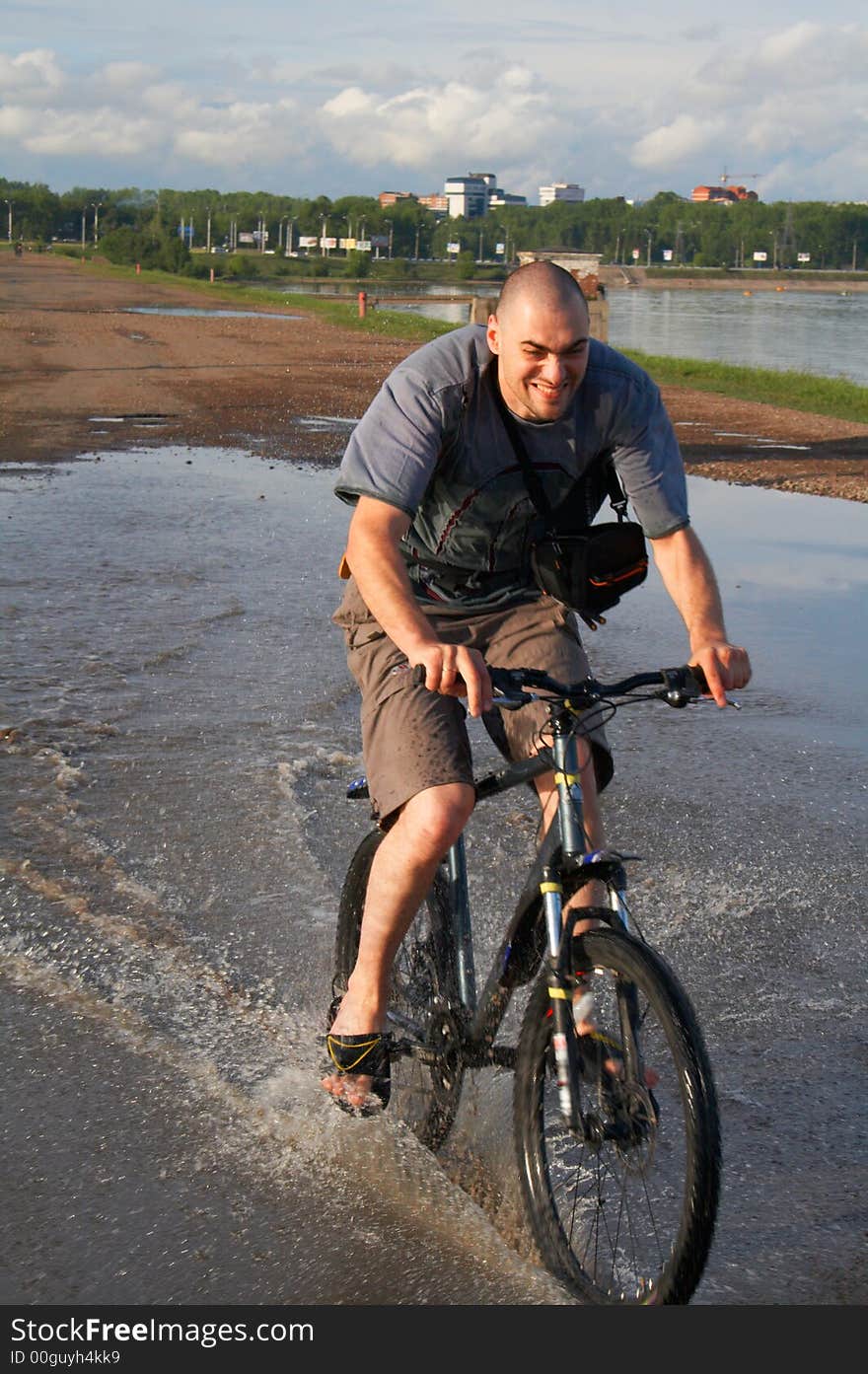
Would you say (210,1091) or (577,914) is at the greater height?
(577,914)

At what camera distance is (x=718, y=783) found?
680 cm

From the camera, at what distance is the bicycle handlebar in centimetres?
322

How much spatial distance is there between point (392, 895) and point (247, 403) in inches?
798

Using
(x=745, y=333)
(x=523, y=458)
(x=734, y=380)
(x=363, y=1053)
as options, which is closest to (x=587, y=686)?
(x=523, y=458)

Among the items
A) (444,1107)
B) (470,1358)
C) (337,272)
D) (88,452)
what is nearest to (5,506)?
(88,452)

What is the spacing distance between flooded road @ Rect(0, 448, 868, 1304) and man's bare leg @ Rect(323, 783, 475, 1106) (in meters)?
0.33

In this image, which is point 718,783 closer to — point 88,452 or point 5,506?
point 5,506

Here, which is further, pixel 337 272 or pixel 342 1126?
pixel 337 272

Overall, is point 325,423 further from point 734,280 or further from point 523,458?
point 734,280

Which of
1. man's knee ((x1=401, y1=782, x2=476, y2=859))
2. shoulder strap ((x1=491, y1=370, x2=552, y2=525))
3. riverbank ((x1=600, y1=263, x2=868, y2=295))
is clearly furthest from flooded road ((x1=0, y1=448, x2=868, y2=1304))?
riverbank ((x1=600, y1=263, x2=868, y2=295))

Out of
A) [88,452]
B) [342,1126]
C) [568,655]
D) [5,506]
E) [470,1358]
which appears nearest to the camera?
[470,1358]

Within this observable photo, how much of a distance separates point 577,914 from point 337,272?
488 ft

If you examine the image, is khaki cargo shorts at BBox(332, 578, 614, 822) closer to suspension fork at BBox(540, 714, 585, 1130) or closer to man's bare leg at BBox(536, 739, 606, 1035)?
man's bare leg at BBox(536, 739, 606, 1035)

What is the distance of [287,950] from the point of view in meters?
5.02
